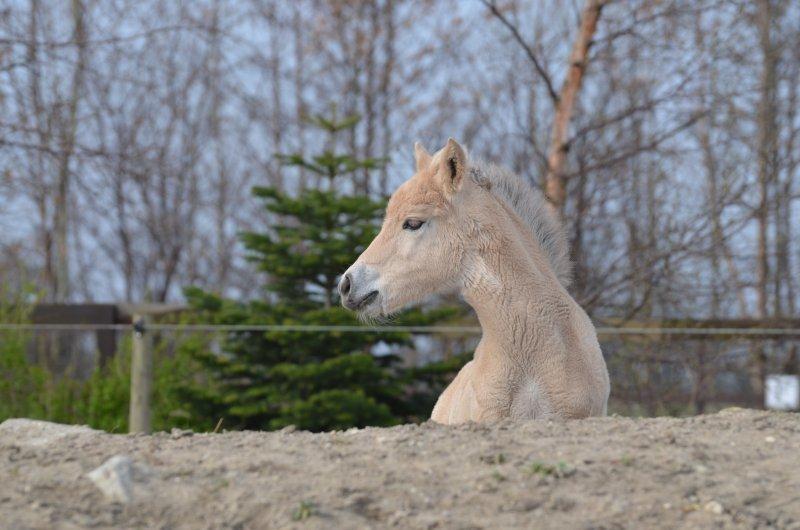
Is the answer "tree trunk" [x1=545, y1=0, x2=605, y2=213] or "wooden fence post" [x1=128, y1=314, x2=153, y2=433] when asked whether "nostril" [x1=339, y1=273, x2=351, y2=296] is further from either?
"tree trunk" [x1=545, y1=0, x2=605, y2=213]

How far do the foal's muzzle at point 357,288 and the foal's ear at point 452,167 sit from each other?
0.66 meters

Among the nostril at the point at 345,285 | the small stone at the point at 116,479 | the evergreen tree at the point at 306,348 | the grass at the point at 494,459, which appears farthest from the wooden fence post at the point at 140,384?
the grass at the point at 494,459

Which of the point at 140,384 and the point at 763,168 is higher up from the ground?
the point at 763,168

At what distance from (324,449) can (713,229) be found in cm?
793

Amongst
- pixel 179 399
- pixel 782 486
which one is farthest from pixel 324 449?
pixel 179 399

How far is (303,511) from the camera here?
256cm

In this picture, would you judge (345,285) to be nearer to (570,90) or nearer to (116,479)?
(116,479)

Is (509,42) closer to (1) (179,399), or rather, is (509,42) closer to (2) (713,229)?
(2) (713,229)

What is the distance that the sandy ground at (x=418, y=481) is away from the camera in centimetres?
258

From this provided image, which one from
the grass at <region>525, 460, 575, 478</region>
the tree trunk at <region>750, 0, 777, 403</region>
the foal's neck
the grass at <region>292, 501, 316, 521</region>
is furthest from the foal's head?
the tree trunk at <region>750, 0, 777, 403</region>

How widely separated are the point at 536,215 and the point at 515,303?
2.51ft

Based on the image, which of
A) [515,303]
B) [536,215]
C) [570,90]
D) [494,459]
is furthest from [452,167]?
[570,90]

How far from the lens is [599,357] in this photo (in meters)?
4.76

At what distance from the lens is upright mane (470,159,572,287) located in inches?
205
